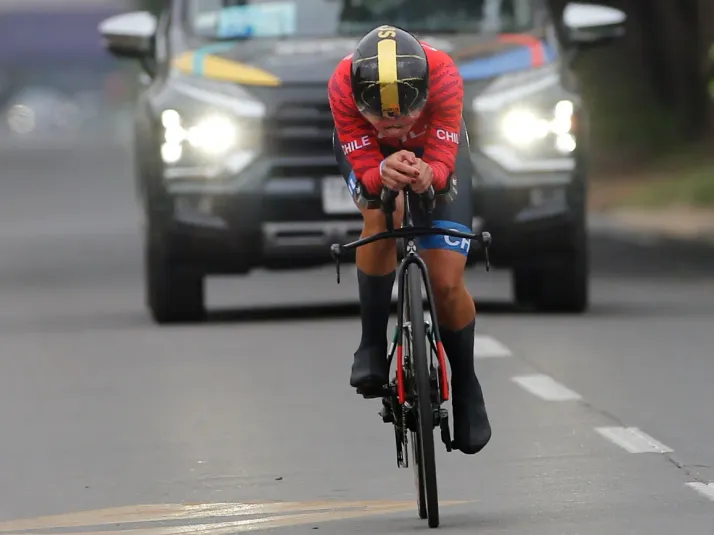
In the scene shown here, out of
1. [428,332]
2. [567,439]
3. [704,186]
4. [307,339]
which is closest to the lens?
[428,332]

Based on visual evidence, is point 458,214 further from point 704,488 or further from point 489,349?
point 489,349

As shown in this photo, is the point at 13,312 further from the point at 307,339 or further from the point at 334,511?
the point at 334,511

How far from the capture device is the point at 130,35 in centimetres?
1407

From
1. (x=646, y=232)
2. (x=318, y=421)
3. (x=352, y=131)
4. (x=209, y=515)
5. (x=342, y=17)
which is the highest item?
(x=342, y=17)

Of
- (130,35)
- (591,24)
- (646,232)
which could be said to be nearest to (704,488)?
(591,24)

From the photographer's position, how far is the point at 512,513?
23.9 ft

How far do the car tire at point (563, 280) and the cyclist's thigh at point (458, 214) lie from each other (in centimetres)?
625

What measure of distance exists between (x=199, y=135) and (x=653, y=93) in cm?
2470

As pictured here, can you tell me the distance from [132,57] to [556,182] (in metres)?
2.77

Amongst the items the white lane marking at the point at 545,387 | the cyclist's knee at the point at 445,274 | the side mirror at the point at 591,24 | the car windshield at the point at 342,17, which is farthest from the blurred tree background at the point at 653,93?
the cyclist's knee at the point at 445,274

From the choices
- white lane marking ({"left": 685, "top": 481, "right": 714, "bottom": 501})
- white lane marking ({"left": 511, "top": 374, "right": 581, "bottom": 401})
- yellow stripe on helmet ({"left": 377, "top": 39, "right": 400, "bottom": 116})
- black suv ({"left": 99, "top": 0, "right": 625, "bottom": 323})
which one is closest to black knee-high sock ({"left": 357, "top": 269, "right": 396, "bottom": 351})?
yellow stripe on helmet ({"left": 377, "top": 39, "right": 400, "bottom": 116})

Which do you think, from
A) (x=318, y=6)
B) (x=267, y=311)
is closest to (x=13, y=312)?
(x=267, y=311)

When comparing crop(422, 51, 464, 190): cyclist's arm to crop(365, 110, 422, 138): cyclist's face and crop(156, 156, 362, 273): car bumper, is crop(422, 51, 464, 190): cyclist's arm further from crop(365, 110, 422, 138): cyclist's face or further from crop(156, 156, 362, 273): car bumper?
crop(156, 156, 362, 273): car bumper

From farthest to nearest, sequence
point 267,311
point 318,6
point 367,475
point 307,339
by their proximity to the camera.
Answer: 1. point 267,311
2. point 318,6
3. point 307,339
4. point 367,475
